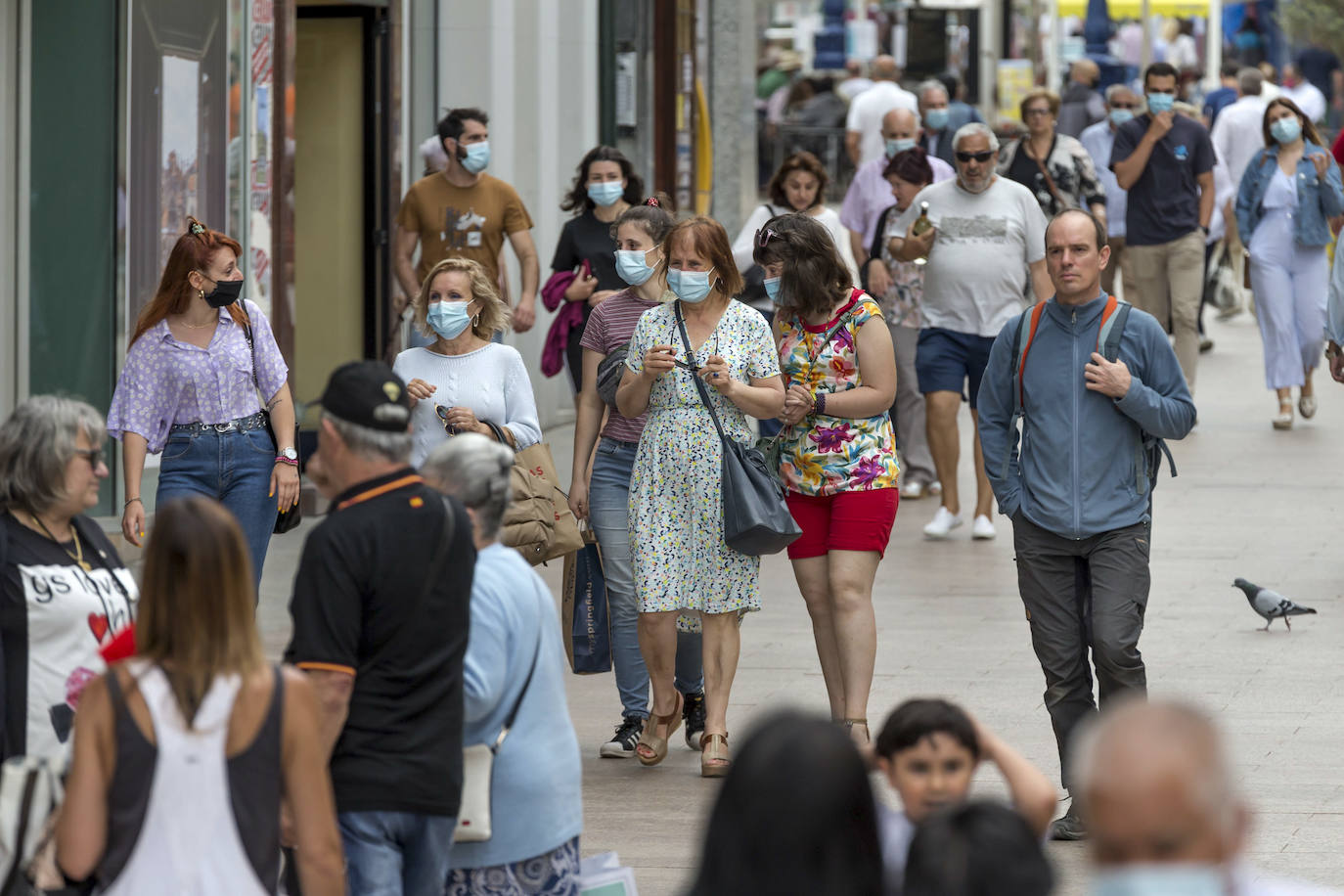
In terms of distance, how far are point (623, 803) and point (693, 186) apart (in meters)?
14.3

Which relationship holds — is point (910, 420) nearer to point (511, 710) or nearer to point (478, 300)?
point (478, 300)

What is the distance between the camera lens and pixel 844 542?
23.6 ft

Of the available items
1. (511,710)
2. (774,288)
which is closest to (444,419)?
(774,288)

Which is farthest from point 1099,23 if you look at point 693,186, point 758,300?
point 758,300

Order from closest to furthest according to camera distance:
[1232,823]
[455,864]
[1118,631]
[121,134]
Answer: [1232,823] → [455,864] → [1118,631] → [121,134]

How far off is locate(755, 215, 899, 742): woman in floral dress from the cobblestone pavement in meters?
0.52

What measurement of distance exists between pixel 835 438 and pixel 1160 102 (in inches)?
341

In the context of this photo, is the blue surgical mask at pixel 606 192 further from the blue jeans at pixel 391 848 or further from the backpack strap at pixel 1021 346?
the blue jeans at pixel 391 848

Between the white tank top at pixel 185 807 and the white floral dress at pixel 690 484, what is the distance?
3.40 metres

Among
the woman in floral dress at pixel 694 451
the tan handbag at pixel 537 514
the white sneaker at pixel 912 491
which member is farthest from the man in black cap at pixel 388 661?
the white sneaker at pixel 912 491

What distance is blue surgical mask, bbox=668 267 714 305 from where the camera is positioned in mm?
7074

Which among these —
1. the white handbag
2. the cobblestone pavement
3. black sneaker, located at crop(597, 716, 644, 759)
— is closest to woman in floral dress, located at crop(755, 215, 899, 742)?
the cobblestone pavement

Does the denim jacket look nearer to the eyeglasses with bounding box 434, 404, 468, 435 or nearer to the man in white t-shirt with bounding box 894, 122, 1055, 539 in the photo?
the man in white t-shirt with bounding box 894, 122, 1055, 539

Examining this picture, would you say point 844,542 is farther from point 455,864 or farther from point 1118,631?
point 455,864
